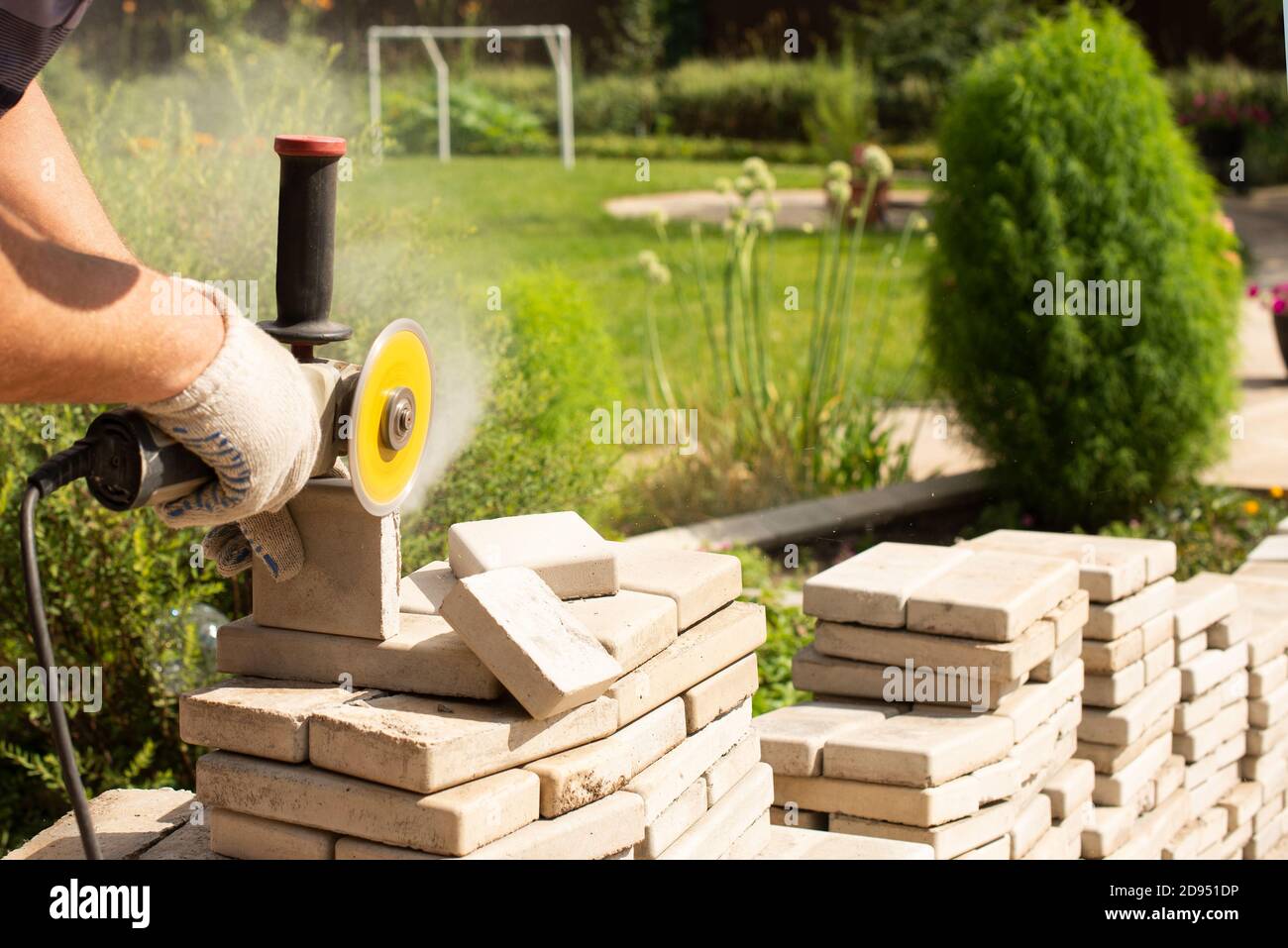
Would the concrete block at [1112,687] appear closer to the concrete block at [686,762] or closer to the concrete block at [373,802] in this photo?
the concrete block at [686,762]

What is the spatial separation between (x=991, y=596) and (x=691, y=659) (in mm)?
824

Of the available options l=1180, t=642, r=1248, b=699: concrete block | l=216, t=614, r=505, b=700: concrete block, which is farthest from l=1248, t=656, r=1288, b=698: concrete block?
l=216, t=614, r=505, b=700: concrete block

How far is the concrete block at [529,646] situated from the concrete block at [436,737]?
0.04m

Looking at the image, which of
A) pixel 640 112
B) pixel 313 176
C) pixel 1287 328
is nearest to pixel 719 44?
pixel 640 112

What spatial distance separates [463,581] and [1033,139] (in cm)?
378

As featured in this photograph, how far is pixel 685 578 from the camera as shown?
7.35 ft

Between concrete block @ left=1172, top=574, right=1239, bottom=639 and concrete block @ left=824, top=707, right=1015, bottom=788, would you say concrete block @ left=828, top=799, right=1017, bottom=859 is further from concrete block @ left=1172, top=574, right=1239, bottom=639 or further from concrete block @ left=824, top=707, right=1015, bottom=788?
concrete block @ left=1172, top=574, right=1239, bottom=639

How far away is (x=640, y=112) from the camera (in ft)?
67.3

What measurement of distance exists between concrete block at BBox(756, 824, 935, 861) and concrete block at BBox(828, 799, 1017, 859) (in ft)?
0.37

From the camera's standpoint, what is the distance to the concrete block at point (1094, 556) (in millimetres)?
3133

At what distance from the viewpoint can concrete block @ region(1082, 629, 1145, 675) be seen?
315 centimetres
